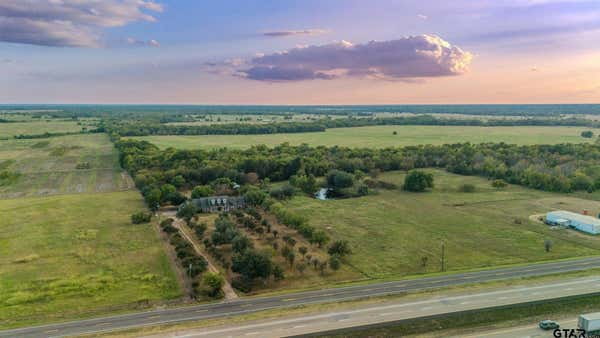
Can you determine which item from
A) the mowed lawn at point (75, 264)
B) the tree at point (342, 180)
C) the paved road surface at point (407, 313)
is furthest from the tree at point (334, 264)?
the tree at point (342, 180)

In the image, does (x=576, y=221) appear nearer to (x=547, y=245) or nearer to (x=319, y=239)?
(x=547, y=245)

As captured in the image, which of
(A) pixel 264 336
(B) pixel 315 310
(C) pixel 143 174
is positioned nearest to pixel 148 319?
(A) pixel 264 336

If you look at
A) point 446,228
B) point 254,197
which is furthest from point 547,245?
point 254,197

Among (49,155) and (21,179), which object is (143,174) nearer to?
(21,179)

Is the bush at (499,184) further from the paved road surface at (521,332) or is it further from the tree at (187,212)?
the tree at (187,212)

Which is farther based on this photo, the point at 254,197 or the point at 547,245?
the point at 254,197

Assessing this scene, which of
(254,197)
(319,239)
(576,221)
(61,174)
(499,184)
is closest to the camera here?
(319,239)

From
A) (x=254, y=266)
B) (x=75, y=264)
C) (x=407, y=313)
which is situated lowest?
(x=75, y=264)
